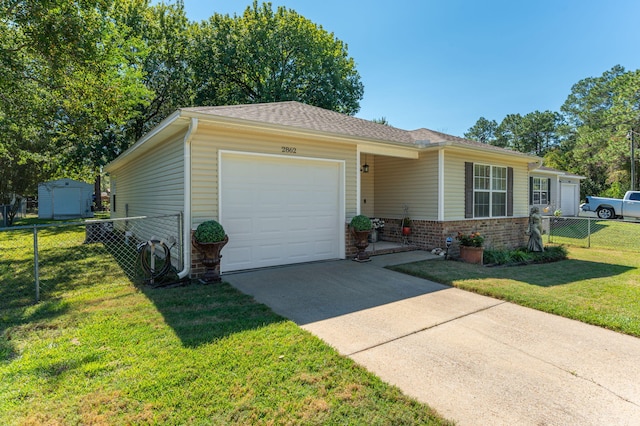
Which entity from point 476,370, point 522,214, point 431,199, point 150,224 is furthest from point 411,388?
point 522,214

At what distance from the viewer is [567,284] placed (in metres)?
5.85

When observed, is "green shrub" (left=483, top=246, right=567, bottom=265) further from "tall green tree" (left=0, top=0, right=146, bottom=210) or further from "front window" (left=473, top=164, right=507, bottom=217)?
"tall green tree" (left=0, top=0, right=146, bottom=210)

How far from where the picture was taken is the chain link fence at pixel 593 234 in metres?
11.1

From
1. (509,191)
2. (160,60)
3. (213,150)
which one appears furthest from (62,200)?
(509,191)

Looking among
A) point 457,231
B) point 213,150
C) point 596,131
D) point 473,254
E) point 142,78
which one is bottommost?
point 473,254

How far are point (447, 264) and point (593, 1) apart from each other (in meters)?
9.37

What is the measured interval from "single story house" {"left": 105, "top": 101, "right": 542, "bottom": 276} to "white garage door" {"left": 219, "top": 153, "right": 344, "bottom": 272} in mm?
22

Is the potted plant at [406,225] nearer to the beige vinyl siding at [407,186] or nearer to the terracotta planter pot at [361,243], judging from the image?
the beige vinyl siding at [407,186]

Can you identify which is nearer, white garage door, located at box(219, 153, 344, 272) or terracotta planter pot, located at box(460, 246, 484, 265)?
white garage door, located at box(219, 153, 344, 272)

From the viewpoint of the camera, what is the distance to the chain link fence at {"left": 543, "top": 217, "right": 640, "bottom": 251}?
11.1m

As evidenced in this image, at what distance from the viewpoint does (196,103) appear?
2022 cm

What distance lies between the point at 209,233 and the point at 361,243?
3446 mm

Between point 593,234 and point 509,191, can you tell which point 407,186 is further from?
point 593,234

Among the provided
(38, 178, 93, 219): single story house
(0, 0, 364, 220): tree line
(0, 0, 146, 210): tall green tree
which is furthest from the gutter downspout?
(38, 178, 93, 219): single story house
